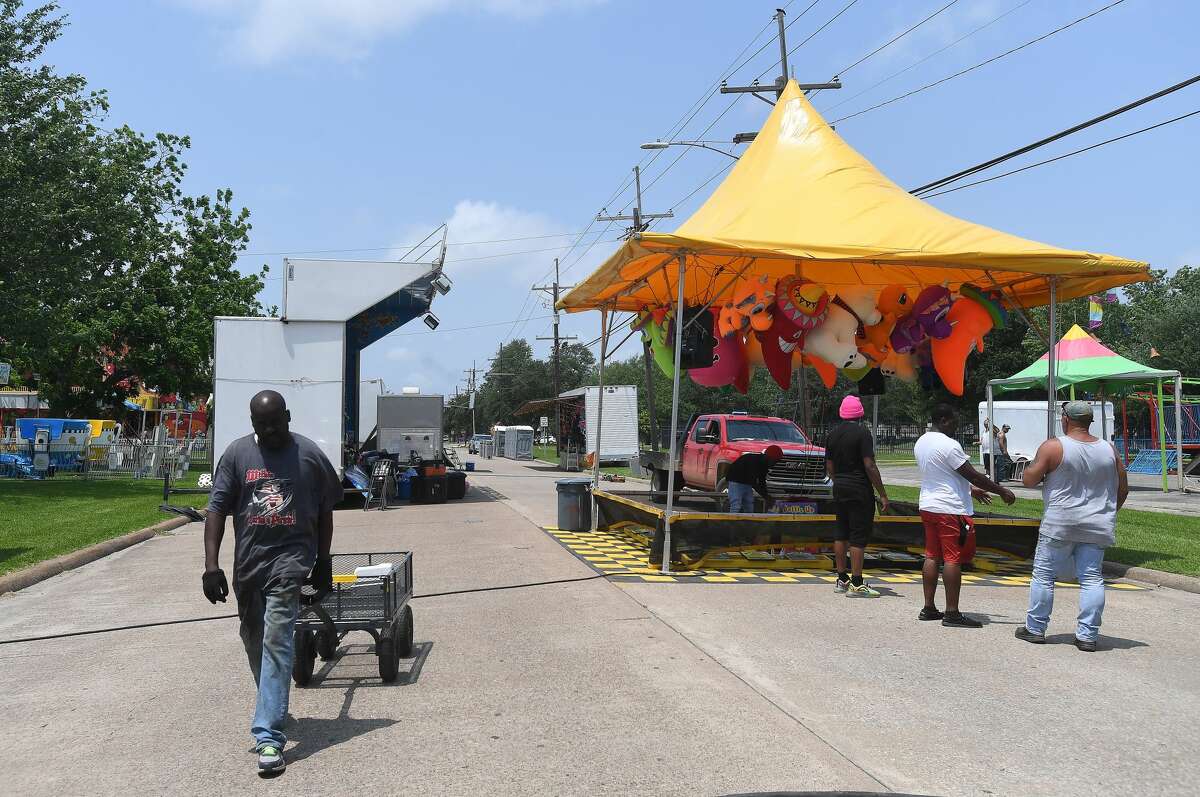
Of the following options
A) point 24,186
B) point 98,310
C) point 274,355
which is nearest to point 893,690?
point 274,355

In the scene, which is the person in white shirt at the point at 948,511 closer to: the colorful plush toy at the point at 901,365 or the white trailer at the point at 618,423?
the colorful plush toy at the point at 901,365

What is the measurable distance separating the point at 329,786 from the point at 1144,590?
9.14 meters

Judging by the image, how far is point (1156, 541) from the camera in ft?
44.1

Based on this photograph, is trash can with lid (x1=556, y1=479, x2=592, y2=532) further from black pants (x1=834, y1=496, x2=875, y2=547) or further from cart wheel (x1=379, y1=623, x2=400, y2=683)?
cart wheel (x1=379, y1=623, x2=400, y2=683)

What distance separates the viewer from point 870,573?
1164cm

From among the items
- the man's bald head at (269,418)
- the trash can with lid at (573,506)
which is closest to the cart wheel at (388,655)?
the man's bald head at (269,418)

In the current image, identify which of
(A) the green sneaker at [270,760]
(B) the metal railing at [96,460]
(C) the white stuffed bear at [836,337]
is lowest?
(A) the green sneaker at [270,760]

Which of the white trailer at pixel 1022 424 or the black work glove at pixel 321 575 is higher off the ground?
the white trailer at pixel 1022 424

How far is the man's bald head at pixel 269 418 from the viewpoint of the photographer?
4957mm

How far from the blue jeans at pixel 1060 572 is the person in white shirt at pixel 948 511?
2.16 ft

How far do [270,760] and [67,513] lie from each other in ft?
51.4

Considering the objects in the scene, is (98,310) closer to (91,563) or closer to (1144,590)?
(91,563)

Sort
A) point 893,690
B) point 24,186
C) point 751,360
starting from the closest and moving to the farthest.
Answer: point 893,690 < point 751,360 < point 24,186

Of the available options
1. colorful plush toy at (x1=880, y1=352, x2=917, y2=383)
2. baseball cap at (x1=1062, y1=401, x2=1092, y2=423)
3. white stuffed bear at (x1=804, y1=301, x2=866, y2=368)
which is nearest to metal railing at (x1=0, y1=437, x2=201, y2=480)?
white stuffed bear at (x1=804, y1=301, x2=866, y2=368)
